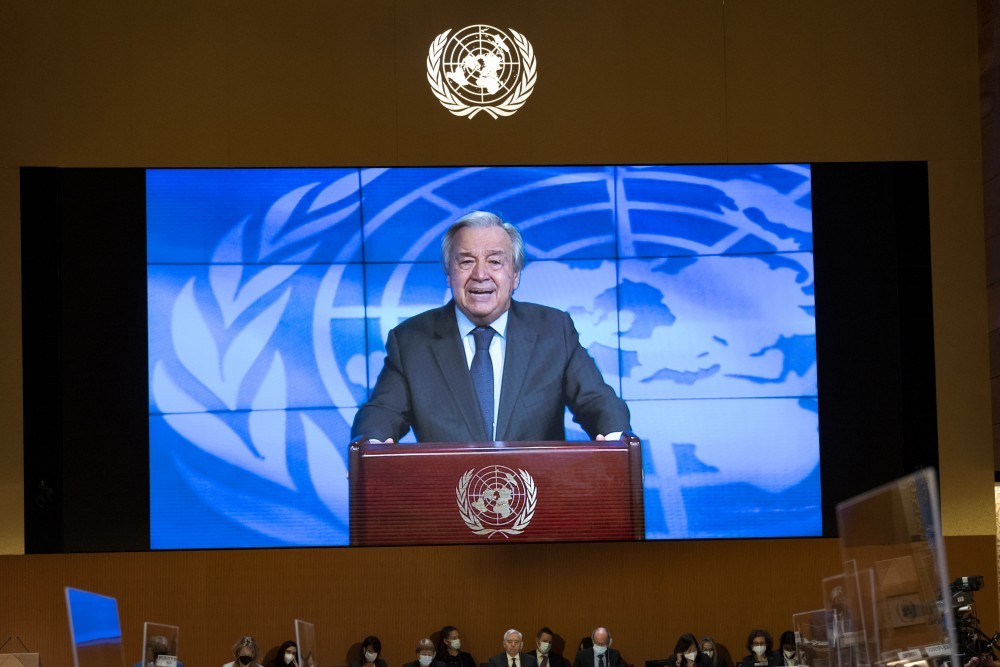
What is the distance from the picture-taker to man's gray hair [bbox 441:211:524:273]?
34.7 ft

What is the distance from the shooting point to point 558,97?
36.2 feet

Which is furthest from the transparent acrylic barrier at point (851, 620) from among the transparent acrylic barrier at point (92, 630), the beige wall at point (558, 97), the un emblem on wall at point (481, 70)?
the un emblem on wall at point (481, 70)

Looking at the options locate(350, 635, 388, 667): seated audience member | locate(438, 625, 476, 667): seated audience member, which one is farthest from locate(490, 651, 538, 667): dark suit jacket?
locate(350, 635, 388, 667): seated audience member

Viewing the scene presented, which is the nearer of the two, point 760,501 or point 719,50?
point 760,501

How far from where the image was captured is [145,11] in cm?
1102

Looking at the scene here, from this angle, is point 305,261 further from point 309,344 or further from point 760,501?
point 760,501

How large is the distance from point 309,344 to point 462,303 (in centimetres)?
129

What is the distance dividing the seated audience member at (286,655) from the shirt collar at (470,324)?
284 cm

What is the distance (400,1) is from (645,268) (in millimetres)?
3138

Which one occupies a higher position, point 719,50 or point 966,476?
point 719,50

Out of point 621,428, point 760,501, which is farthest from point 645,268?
point 760,501

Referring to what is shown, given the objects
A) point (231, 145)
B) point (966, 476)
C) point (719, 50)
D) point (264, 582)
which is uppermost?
point (719, 50)

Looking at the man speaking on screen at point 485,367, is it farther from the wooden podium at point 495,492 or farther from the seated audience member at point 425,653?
the seated audience member at point 425,653

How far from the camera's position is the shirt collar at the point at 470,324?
34.7 ft
